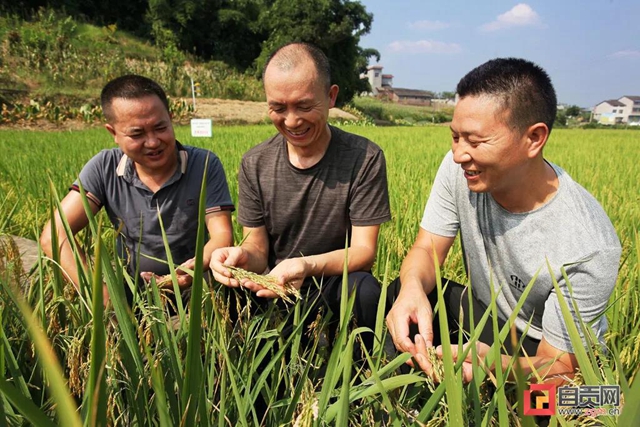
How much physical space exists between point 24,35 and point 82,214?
585 inches

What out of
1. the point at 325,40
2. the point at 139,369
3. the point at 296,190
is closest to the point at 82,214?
the point at 296,190

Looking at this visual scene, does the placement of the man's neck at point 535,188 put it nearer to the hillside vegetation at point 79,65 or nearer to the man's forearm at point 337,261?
the man's forearm at point 337,261

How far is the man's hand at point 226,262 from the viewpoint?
0.88 metres

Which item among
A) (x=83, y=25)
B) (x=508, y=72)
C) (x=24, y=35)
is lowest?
(x=508, y=72)

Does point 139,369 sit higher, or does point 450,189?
point 450,189

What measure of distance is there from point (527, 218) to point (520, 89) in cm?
34

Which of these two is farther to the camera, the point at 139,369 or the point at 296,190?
the point at 296,190

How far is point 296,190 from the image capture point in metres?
1.50

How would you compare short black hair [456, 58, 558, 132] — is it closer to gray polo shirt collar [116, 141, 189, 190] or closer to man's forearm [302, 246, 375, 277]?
man's forearm [302, 246, 375, 277]

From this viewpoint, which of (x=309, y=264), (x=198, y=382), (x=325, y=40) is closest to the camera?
(x=198, y=382)

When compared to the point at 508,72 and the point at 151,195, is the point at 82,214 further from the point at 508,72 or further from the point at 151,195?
the point at 508,72

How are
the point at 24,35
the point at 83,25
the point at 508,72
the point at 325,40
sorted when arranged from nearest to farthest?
the point at 508,72
the point at 24,35
the point at 83,25
the point at 325,40

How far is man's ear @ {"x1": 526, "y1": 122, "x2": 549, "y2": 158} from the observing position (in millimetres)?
1006

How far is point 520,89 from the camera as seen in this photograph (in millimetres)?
996
